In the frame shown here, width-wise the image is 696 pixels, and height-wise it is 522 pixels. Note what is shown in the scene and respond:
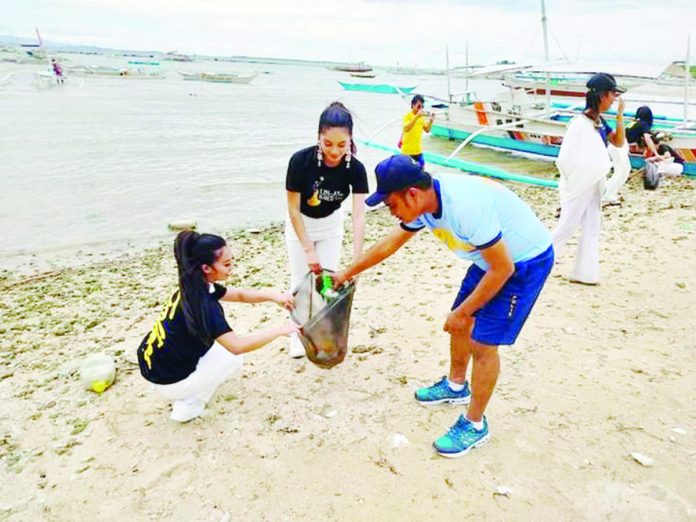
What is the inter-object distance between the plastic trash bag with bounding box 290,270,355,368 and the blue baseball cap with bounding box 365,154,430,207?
37.9 inches

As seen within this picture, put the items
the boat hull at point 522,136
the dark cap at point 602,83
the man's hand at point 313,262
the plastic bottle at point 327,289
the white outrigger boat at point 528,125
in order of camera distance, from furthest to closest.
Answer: the white outrigger boat at point 528,125 → the boat hull at point 522,136 → the dark cap at point 602,83 → the man's hand at point 313,262 → the plastic bottle at point 327,289

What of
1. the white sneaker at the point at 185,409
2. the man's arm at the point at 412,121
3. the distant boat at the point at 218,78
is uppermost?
the distant boat at the point at 218,78

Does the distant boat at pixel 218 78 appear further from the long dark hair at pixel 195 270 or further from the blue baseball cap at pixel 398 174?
the blue baseball cap at pixel 398 174

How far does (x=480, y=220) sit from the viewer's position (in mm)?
1996

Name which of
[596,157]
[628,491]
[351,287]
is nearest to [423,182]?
[351,287]

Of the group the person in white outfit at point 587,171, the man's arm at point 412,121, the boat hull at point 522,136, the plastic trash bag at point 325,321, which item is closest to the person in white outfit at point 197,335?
the plastic trash bag at point 325,321

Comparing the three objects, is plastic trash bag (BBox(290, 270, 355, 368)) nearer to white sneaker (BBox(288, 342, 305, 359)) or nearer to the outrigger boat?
white sneaker (BBox(288, 342, 305, 359))

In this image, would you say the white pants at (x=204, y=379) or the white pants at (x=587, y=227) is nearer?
the white pants at (x=204, y=379)

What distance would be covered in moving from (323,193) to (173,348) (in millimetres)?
1313

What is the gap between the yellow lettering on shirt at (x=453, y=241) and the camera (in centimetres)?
217

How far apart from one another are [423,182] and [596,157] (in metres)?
3.09

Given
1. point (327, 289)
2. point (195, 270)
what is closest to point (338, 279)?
point (327, 289)

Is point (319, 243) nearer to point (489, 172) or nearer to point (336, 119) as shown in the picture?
point (336, 119)

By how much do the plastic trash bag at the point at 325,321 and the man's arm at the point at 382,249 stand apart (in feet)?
0.45
